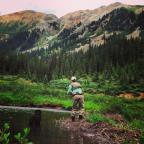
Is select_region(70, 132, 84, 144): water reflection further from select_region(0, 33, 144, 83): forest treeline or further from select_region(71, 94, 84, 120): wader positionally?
select_region(0, 33, 144, 83): forest treeline

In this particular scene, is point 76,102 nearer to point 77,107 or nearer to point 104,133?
point 77,107

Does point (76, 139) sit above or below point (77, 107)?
below

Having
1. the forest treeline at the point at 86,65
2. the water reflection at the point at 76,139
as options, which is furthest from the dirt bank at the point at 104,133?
the forest treeline at the point at 86,65

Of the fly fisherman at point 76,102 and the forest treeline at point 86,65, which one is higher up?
the forest treeline at point 86,65

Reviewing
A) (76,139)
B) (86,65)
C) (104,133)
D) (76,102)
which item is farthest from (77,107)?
(86,65)

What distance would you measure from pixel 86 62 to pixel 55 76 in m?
13.9

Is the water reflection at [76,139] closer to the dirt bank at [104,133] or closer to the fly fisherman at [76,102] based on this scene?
the dirt bank at [104,133]

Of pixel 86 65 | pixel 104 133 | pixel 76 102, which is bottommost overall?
pixel 104 133

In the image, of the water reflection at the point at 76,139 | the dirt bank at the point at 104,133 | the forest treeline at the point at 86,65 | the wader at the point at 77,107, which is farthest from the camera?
the forest treeline at the point at 86,65

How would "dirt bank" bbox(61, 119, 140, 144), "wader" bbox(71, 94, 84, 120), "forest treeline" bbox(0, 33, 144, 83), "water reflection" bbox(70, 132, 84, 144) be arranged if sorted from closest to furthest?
"water reflection" bbox(70, 132, 84, 144), "dirt bank" bbox(61, 119, 140, 144), "wader" bbox(71, 94, 84, 120), "forest treeline" bbox(0, 33, 144, 83)

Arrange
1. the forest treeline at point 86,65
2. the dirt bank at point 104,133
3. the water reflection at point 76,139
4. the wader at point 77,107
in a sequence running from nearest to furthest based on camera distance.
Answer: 1. the water reflection at point 76,139
2. the dirt bank at point 104,133
3. the wader at point 77,107
4. the forest treeline at point 86,65

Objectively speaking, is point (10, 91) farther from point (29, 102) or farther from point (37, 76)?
point (37, 76)

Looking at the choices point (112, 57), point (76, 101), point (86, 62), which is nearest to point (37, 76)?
point (86, 62)

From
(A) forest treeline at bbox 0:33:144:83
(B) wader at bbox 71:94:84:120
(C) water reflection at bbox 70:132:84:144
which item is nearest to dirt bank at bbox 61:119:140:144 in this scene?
(C) water reflection at bbox 70:132:84:144
